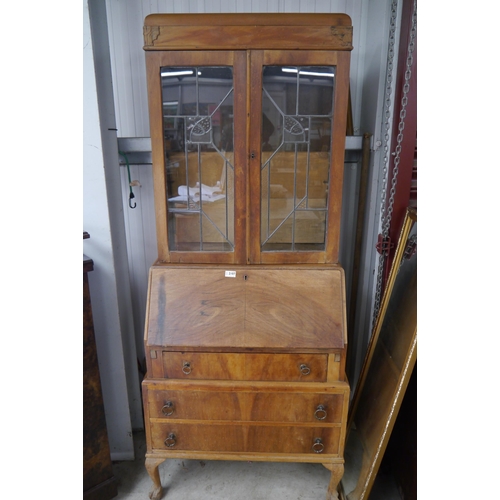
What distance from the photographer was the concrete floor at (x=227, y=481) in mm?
1572

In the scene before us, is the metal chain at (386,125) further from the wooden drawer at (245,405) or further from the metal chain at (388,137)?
the wooden drawer at (245,405)

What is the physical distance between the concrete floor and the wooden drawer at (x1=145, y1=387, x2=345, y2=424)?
1.43ft

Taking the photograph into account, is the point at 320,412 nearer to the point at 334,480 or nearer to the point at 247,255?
the point at 334,480

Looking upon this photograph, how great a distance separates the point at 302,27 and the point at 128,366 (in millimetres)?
1696

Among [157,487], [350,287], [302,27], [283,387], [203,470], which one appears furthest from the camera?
[350,287]

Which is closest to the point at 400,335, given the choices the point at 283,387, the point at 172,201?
the point at 283,387

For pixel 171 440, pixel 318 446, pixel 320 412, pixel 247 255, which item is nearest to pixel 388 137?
pixel 247 255

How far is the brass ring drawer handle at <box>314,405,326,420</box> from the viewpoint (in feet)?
4.57

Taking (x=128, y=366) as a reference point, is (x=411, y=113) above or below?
above

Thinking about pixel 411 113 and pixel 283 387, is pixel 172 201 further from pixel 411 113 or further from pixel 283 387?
pixel 411 113

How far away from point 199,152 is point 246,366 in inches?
34.4

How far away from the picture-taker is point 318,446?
144 centimetres

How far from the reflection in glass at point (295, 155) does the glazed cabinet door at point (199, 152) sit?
0.10 m

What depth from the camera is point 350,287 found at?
198 centimetres
